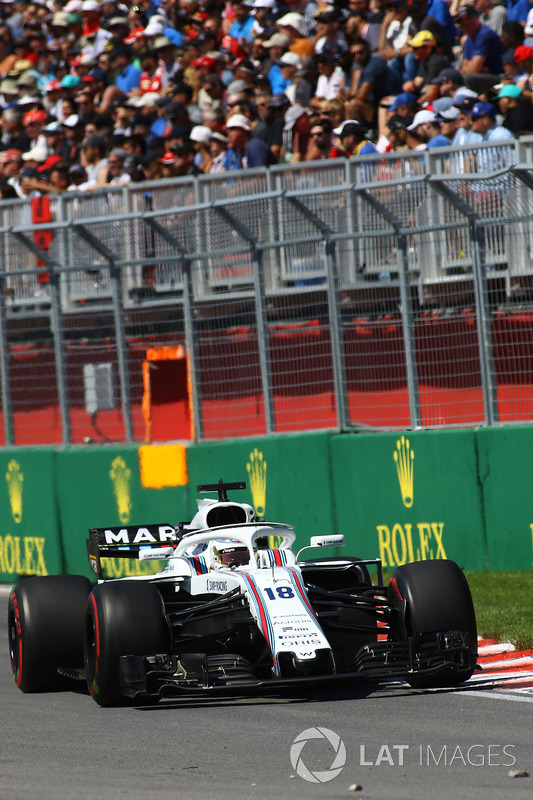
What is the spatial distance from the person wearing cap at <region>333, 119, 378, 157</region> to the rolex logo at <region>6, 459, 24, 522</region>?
182 inches

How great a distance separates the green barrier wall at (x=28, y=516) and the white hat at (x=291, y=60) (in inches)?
210

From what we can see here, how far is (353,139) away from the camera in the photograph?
13.0 meters

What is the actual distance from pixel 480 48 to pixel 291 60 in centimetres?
269

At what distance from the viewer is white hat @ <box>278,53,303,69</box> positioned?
15047 millimetres

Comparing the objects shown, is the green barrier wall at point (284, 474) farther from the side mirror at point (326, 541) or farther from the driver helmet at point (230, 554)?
the driver helmet at point (230, 554)

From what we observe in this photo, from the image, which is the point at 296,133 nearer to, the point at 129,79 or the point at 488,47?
the point at 488,47

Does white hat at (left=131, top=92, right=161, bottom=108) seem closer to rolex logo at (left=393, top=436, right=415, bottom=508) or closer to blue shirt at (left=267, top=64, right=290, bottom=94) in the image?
blue shirt at (left=267, top=64, right=290, bottom=94)

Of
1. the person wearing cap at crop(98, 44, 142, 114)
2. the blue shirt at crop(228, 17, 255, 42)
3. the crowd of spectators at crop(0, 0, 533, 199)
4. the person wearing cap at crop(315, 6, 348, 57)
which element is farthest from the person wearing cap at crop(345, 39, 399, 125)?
the person wearing cap at crop(98, 44, 142, 114)

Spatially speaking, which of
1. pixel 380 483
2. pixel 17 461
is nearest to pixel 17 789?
pixel 380 483

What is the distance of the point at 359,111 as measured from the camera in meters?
13.8

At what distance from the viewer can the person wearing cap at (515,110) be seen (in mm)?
11594

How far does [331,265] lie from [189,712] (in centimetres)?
548

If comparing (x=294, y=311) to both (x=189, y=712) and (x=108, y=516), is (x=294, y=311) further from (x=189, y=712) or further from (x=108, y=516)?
(x=189, y=712)

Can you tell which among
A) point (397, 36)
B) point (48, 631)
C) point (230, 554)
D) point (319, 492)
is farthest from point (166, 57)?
point (48, 631)
